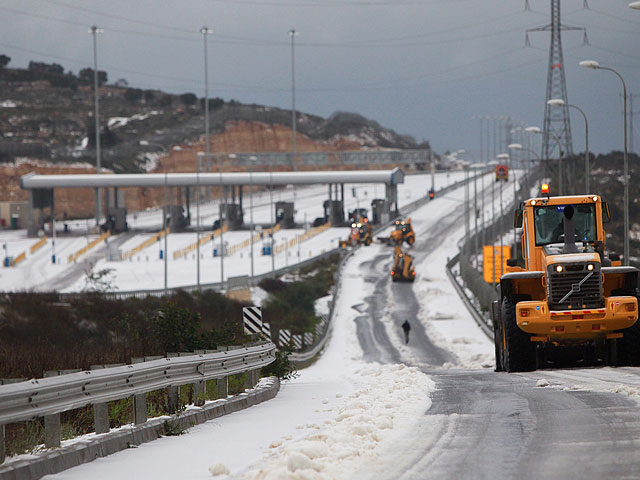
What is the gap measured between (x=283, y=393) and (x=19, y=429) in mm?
9720

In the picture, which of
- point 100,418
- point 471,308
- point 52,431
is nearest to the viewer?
point 52,431

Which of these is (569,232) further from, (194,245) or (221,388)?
(194,245)

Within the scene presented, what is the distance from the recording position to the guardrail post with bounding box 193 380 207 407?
15.2 metres

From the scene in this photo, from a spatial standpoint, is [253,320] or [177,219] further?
[177,219]

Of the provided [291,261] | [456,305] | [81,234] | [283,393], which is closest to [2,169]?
[81,234]

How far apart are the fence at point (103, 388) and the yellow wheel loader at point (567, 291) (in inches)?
250

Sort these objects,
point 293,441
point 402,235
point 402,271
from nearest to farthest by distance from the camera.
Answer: point 293,441
point 402,271
point 402,235

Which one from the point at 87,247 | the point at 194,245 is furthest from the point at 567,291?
the point at 87,247

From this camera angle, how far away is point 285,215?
12750 centimetres

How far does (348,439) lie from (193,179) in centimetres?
11624

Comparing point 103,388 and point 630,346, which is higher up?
point 103,388

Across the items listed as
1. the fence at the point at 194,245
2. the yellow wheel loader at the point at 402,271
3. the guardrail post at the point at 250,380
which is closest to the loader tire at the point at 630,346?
the guardrail post at the point at 250,380

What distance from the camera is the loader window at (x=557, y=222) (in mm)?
20547

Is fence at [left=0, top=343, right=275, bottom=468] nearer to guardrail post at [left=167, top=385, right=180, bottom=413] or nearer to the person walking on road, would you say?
guardrail post at [left=167, top=385, right=180, bottom=413]
